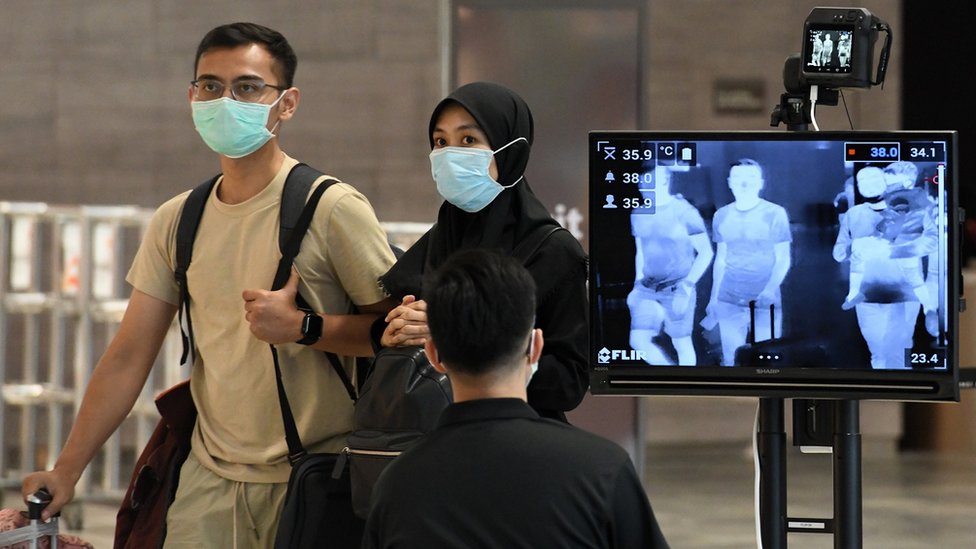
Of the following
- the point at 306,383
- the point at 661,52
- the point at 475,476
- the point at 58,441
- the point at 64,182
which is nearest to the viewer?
the point at 475,476

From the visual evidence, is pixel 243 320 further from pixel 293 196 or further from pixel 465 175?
pixel 465 175

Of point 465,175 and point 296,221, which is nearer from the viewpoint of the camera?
point 465,175

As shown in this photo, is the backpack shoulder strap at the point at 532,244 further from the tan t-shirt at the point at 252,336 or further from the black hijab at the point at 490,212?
the tan t-shirt at the point at 252,336

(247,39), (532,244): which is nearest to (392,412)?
(532,244)

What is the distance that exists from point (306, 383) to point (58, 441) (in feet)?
14.9

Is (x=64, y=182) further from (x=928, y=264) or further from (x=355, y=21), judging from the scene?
(x=928, y=264)

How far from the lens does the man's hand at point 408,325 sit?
2779 mm

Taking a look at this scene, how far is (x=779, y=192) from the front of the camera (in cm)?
289

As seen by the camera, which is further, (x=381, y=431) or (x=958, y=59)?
(x=958, y=59)

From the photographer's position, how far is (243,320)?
3.10 metres

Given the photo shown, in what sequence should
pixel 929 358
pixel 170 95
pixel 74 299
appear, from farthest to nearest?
pixel 170 95 → pixel 74 299 → pixel 929 358

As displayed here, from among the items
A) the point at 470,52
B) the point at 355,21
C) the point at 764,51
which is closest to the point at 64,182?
the point at 355,21

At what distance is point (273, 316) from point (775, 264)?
1019 millimetres

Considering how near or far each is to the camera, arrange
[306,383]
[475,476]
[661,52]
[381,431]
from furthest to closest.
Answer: [661,52]
[306,383]
[381,431]
[475,476]
